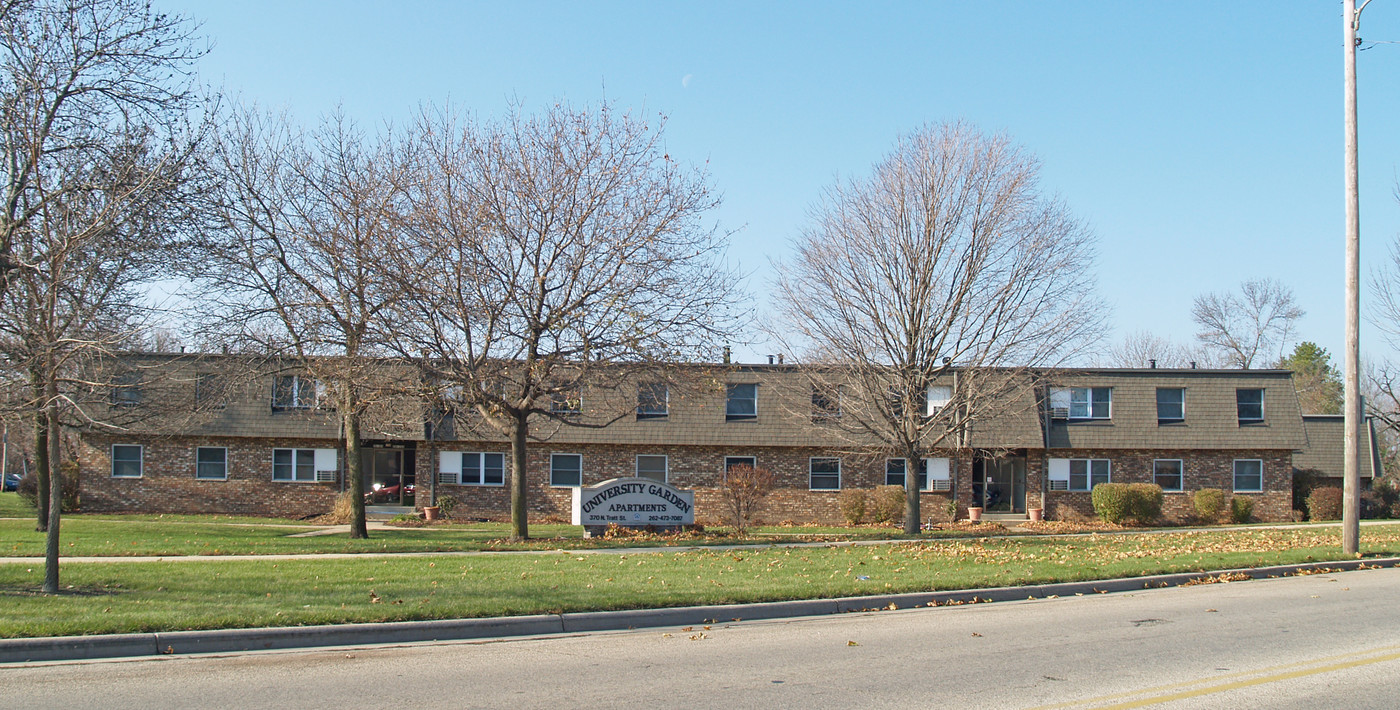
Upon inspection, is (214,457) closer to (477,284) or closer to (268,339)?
(268,339)

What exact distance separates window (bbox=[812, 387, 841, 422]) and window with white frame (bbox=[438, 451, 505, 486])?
11029 millimetres

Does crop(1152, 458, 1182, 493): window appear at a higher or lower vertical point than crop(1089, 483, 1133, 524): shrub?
higher

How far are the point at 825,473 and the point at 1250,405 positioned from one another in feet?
51.7

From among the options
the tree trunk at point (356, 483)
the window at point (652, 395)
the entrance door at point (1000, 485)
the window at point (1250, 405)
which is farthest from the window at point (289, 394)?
the window at point (1250, 405)

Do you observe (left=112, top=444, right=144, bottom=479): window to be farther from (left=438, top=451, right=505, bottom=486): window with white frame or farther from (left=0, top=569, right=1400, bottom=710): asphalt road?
(left=0, top=569, right=1400, bottom=710): asphalt road

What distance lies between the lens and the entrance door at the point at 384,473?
36.2 m

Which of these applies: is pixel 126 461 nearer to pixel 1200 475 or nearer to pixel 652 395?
pixel 652 395

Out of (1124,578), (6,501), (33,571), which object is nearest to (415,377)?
(33,571)

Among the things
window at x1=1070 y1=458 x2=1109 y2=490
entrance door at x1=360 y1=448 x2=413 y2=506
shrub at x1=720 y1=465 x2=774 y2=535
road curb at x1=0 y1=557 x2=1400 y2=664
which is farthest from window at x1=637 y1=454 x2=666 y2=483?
road curb at x1=0 y1=557 x2=1400 y2=664

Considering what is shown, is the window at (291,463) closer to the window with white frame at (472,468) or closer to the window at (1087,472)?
the window with white frame at (472,468)

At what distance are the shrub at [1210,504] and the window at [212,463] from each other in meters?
31.9

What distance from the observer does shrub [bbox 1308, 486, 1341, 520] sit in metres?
35.0

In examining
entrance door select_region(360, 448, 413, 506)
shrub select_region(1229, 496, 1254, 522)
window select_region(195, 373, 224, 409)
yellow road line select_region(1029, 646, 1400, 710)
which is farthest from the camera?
entrance door select_region(360, 448, 413, 506)

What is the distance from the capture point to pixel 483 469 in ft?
109
